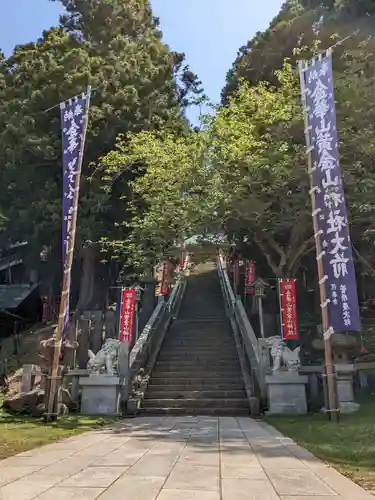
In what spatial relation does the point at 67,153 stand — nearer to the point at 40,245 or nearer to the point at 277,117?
the point at 277,117

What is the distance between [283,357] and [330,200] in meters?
3.95

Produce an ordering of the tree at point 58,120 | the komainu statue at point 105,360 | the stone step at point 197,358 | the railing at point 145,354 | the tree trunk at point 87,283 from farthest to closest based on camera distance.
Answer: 1. the tree trunk at point 87,283
2. the tree at point 58,120
3. the stone step at point 197,358
4. the railing at point 145,354
5. the komainu statue at point 105,360

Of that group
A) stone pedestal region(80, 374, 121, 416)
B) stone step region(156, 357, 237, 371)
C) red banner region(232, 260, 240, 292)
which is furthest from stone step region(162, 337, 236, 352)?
red banner region(232, 260, 240, 292)

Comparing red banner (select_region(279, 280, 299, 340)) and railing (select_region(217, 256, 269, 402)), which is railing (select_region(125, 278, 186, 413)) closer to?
railing (select_region(217, 256, 269, 402))

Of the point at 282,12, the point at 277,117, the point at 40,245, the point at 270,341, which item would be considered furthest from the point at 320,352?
the point at 282,12

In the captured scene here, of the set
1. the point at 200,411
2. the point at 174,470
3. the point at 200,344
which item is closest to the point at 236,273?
the point at 200,344

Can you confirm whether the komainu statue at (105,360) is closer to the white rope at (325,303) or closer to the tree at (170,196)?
the tree at (170,196)

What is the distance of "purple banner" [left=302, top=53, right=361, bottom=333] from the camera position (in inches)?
353

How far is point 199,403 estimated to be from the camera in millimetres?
11508

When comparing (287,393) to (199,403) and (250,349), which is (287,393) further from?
(250,349)

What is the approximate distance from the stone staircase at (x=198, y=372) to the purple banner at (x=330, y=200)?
155 inches

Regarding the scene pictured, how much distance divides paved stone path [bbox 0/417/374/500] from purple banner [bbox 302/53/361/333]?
283cm

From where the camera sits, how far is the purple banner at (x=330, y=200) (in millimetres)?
8977

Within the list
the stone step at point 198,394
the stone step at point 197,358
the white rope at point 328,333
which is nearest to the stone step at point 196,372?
the stone step at point 197,358
